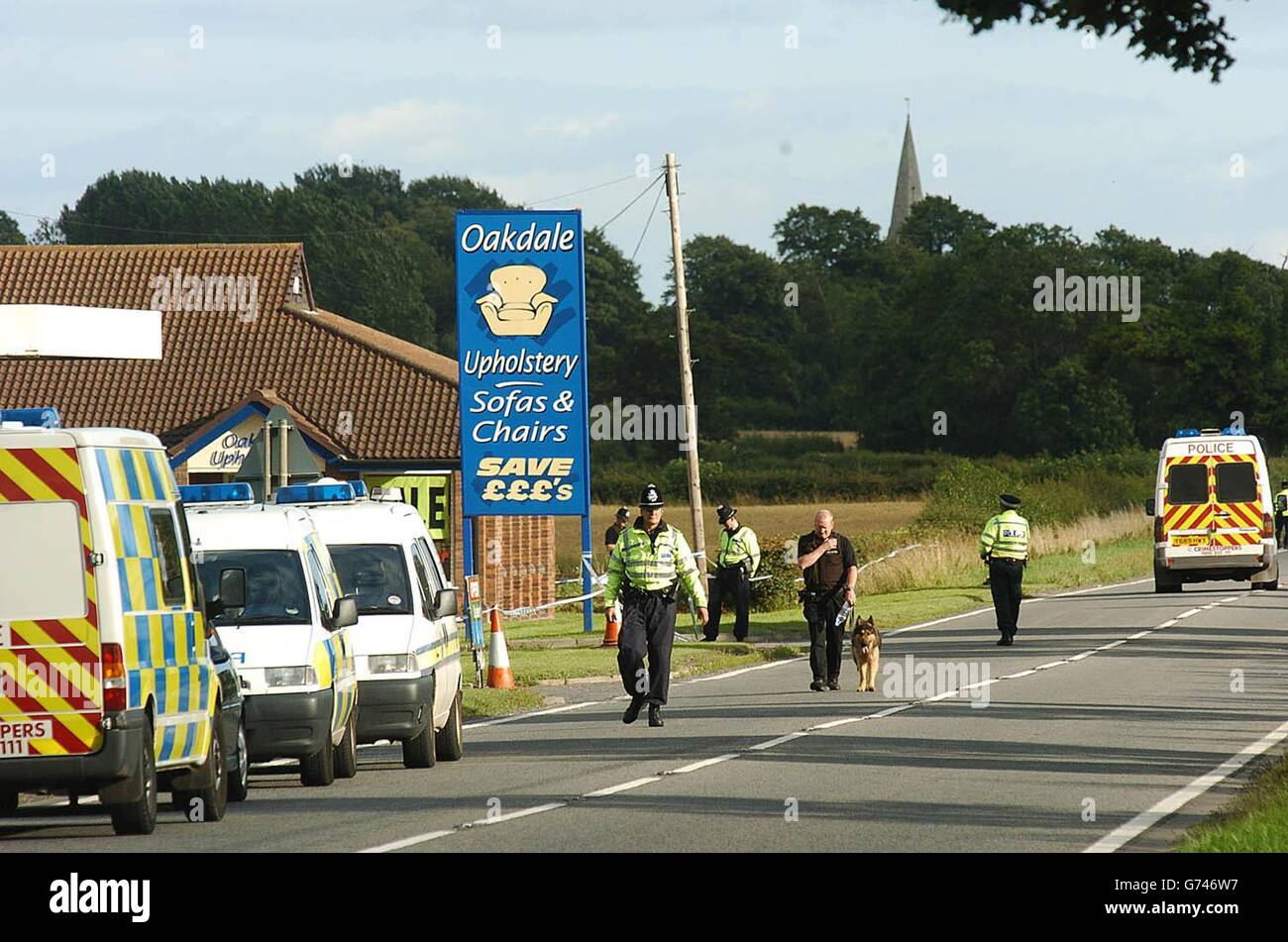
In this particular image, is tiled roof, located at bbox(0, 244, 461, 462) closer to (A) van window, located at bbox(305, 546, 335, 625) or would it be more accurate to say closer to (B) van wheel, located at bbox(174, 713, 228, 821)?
(A) van window, located at bbox(305, 546, 335, 625)

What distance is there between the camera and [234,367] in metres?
48.9

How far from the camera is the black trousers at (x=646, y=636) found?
18.6m

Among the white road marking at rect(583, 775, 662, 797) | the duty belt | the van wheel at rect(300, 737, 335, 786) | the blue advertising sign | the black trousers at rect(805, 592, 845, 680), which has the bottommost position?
the white road marking at rect(583, 775, 662, 797)

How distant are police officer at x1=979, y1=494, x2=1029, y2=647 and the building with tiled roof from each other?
1751 cm

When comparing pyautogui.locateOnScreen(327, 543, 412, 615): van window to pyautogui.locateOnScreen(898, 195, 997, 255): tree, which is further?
pyautogui.locateOnScreen(898, 195, 997, 255): tree

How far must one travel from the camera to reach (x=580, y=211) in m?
33.1

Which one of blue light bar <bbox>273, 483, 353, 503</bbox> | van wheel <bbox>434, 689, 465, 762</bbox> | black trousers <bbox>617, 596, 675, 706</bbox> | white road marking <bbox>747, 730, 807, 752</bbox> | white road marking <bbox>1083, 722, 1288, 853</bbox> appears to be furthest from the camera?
black trousers <bbox>617, 596, 675, 706</bbox>

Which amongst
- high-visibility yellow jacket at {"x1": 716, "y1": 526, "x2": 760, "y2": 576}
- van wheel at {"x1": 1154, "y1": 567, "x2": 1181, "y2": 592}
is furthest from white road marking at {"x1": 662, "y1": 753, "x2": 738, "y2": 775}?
van wheel at {"x1": 1154, "y1": 567, "x2": 1181, "y2": 592}

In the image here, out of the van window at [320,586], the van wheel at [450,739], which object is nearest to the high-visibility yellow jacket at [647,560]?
the van wheel at [450,739]

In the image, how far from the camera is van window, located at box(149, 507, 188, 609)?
12.8m

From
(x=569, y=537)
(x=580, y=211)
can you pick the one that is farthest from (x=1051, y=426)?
(x=580, y=211)

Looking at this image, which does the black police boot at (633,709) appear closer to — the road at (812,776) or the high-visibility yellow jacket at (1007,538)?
the road at (812,776)

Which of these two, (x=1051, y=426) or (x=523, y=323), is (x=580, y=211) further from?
(x=1051, y=426)

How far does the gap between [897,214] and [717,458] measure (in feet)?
260
